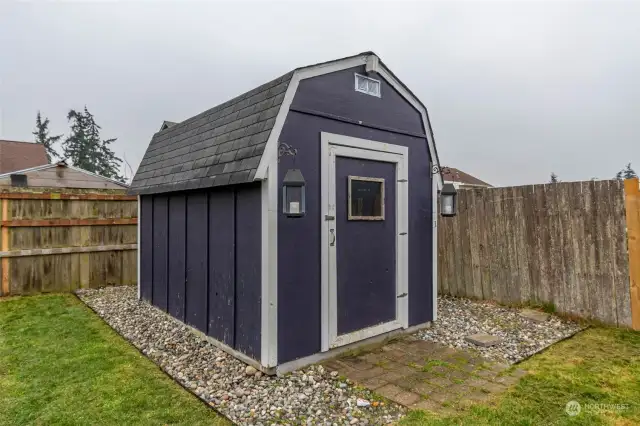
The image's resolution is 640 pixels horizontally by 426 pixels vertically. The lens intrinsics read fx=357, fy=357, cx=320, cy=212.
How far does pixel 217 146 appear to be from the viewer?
3867mm

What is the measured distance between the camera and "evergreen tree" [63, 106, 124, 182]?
27.6 m

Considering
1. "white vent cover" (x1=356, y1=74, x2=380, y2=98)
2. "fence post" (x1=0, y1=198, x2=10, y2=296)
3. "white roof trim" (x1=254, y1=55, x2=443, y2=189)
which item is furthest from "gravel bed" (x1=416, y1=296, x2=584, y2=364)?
"fence post" (x1=0, y1=198, x2=10, y2=296)

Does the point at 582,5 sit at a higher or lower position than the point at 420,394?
higher

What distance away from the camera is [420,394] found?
2656 millimetres

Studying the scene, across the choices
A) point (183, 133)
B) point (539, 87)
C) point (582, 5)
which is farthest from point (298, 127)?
point (539, 87)

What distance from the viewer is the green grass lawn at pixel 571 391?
7.48ft

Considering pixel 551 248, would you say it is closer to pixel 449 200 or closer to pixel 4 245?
pixel 449 200

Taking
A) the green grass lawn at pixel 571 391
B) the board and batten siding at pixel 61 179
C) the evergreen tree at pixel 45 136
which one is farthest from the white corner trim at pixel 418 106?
the evergreen tree at pixel 45 136

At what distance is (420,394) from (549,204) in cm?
334

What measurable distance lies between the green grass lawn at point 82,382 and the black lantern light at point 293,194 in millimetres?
1533

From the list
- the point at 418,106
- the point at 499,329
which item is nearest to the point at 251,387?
the point at 499,329

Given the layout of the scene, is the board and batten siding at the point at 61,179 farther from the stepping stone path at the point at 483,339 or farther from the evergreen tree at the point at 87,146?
the evergreen tree at the point at 87,146

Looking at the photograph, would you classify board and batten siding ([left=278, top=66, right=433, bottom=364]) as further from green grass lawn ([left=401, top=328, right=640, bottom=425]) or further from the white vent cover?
green grass lawn ([left=401, top=328, right=640, bottom=425])

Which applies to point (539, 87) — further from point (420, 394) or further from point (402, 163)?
point (420, 394)
